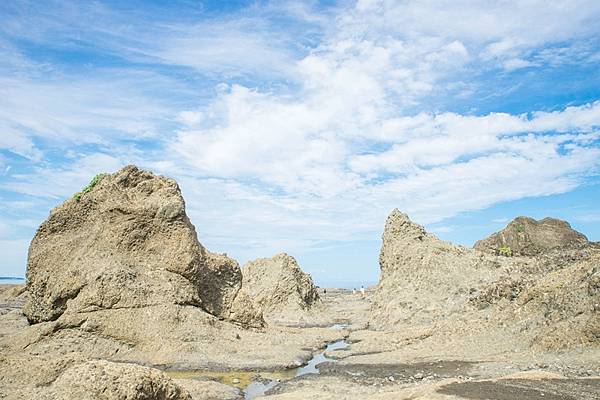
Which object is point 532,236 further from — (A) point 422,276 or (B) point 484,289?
(B) point 484,289

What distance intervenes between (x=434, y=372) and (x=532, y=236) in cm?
4452

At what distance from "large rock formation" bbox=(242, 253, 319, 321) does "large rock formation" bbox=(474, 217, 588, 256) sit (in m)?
21.9

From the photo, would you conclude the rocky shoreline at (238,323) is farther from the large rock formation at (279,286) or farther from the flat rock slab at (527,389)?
the large rock formation at (279,286)

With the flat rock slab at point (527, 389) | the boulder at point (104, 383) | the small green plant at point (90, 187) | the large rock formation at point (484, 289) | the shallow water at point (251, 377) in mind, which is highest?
the small green plant at point (90, 187)

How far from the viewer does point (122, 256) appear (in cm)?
2789

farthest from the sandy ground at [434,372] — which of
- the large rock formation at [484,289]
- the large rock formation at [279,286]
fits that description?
the large rock formation at [279,286]

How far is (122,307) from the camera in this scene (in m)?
26.0

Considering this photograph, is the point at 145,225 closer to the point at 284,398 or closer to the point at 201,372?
the point at 201,372

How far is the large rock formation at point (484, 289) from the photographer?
71.5 ft

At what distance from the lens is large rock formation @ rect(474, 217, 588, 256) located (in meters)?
58.6

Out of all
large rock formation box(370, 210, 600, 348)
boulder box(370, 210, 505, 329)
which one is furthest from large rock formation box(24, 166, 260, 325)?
large rock formation box(370, 210, 600, 348)

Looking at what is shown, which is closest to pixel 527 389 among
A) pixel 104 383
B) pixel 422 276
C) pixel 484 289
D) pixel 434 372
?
pixel 434 372

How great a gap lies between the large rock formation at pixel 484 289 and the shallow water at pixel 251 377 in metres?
9.34

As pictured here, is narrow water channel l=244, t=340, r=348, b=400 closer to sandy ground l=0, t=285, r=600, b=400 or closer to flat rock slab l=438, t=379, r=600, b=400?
sandy ground l=0, t=285, r=600, b=400
